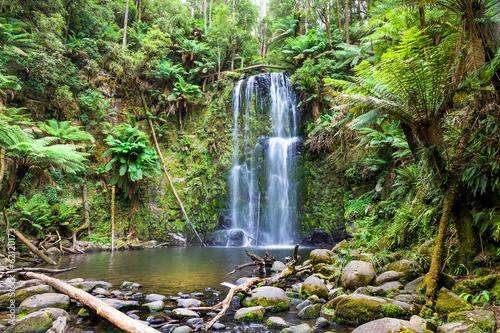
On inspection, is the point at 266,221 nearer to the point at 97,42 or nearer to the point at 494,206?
the point at 494,206

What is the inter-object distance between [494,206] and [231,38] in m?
16.7

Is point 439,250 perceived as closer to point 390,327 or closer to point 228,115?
point 390,327

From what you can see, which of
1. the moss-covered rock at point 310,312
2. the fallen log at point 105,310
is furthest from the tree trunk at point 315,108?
the fallen log at point 105,310

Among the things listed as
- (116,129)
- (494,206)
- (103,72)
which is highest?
(103,72)

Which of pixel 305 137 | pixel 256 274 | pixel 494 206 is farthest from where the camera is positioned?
pixel 305 137

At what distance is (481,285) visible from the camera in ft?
9.84

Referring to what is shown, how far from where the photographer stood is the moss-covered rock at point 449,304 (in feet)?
9.10

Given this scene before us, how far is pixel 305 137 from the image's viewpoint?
1441cm

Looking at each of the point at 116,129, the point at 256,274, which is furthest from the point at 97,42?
the point at 256,274

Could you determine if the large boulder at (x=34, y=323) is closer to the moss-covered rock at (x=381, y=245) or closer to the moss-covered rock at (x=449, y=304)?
the moss-covered rock at (x=449, y=304)

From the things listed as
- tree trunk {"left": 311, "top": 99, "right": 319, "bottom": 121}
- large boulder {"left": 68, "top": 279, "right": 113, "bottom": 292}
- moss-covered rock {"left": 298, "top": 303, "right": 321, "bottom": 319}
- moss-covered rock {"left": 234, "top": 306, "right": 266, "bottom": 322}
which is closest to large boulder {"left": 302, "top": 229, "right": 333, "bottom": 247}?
tree trunk {"left": 311, "top": 99, "right": 319, "bottom": 121}

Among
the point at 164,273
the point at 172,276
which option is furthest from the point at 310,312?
the point at 164,273

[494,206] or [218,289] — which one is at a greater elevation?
[494,206]

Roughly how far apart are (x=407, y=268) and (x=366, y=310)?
139 centimetres
